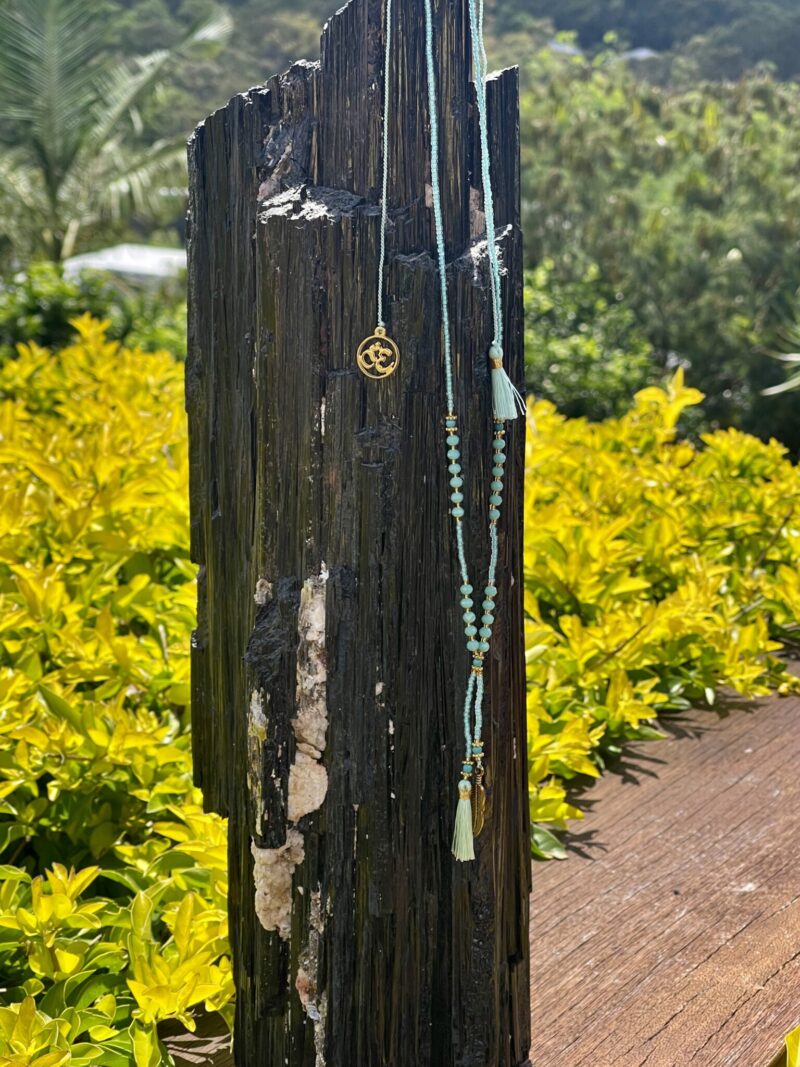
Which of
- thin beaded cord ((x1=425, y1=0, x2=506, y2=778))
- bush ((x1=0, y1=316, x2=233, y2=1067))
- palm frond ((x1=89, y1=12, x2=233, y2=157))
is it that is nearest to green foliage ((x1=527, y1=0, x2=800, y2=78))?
palm frond ((x1=89, y1=12, x2=233, y2=157))

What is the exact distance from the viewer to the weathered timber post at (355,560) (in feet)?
4.00

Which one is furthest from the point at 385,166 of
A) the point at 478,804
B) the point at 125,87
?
the point at 125,87

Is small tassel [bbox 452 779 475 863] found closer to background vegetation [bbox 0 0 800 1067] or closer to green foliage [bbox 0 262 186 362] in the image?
background vegetation [bbox 0 0 800 1067]

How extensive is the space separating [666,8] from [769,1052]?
23.6 m

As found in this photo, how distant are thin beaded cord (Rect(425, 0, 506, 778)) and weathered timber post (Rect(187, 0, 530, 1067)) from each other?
1 cm

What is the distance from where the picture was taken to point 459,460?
4.12ft

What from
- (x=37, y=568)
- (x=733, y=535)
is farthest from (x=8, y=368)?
(x=733, y=535)

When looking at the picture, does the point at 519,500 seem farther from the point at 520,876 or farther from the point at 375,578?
the point at 520,876

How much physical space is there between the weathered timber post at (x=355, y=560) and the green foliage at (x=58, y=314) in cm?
462

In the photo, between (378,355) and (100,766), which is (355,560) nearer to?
(378,355)

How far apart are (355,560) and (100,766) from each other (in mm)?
790

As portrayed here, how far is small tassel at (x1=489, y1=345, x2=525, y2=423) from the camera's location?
1231mm

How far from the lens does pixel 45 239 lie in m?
14.7

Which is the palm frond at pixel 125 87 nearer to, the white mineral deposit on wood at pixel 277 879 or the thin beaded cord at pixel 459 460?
the thin beaded cord at pixel 459 460
